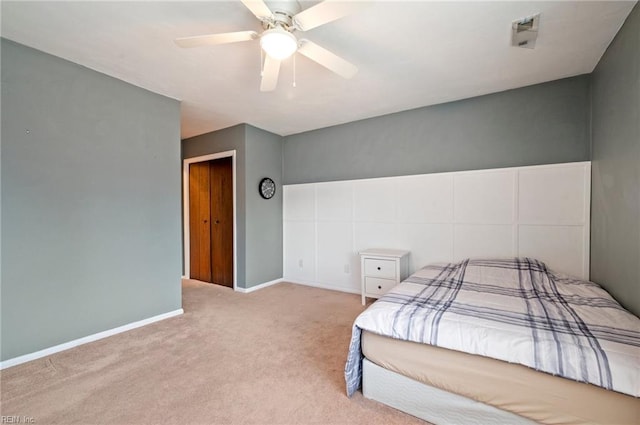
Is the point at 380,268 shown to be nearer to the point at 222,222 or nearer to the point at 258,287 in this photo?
the point at 258,287

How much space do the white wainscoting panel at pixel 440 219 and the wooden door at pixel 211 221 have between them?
3.02 feet

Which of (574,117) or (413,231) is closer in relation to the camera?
(574,117)

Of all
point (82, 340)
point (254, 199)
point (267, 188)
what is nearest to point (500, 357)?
point (82, 340)

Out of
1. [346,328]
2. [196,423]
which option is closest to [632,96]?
[346,328]

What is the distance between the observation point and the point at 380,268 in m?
3.34

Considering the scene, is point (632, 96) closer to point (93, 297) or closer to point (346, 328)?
point (346, 328)

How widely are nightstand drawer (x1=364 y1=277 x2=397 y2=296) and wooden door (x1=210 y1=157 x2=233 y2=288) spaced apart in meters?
2.13

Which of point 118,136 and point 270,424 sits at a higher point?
point 118,136

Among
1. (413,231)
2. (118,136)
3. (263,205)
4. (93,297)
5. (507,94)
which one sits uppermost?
(507,94)

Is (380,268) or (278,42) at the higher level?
(278,42)

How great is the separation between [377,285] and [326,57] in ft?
8.35

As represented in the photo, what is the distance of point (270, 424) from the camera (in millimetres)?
1504

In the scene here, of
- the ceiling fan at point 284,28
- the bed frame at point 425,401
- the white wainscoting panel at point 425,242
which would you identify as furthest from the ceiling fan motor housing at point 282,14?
the white wainscoting panel at point 425,242

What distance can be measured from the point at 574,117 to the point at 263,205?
381 cm
